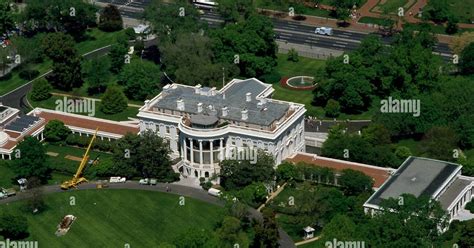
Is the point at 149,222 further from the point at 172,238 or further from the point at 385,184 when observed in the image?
the point at 385,184

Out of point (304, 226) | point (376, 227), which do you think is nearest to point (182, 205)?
point (304, 226)

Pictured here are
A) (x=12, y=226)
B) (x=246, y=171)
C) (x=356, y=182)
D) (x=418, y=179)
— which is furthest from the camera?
(x=246, y=171)

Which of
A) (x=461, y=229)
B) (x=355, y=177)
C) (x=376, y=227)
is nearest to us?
(x=376, y=227)

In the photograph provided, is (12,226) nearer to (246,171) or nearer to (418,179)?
(246,171)

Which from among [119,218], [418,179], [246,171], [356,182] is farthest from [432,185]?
[119,218]

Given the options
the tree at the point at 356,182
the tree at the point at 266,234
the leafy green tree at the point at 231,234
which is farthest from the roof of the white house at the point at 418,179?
the leafy green tree at the point at 231,234

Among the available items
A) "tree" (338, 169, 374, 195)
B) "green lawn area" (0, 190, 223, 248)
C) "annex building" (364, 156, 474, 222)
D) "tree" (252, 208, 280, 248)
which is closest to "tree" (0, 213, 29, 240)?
"green lawn area" (0, 190, 223, 248)
